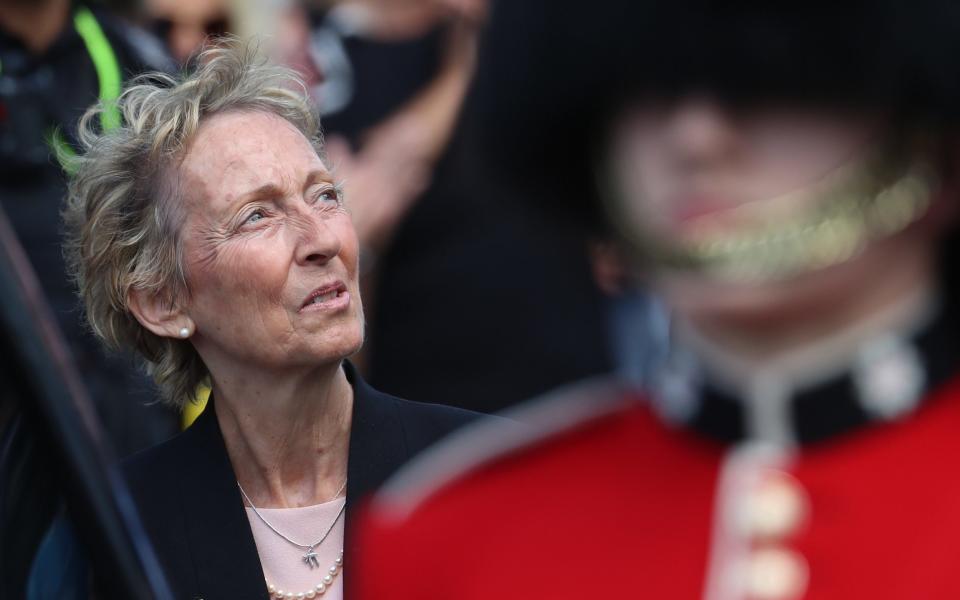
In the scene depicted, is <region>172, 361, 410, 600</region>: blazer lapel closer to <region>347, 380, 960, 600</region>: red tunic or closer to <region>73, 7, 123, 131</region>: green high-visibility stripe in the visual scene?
<region>73, 7, 123, 131</region>: green high-visibility stripe

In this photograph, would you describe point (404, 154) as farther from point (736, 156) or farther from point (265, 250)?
point (736, 156)

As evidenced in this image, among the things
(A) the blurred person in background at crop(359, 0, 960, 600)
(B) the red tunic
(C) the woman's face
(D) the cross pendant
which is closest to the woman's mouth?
(C) the woman's face

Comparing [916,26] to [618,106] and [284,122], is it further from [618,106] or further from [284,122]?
[284,122]

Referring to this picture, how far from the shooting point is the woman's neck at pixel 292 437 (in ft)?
12.0

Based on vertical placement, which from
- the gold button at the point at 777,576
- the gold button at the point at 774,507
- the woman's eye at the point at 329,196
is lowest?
the woman's eye at the point at 329,196

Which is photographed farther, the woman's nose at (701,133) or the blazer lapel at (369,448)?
the blazer lapel at (369,448)

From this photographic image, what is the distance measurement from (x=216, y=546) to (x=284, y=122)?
2.83 feet

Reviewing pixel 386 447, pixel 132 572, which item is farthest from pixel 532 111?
pixel 386 447

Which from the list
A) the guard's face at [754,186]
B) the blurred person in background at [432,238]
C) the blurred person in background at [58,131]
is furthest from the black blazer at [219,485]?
the guard's face at [754,186]

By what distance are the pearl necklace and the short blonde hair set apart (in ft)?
1.92

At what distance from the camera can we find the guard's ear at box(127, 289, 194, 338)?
149 inches

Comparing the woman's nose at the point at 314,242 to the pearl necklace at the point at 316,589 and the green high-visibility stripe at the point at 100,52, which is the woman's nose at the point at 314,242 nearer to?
the pearl necklace at the point at 316,589

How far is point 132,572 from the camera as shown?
2.49m

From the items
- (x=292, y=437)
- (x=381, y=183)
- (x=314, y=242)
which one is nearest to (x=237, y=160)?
(x=314, y=242)
